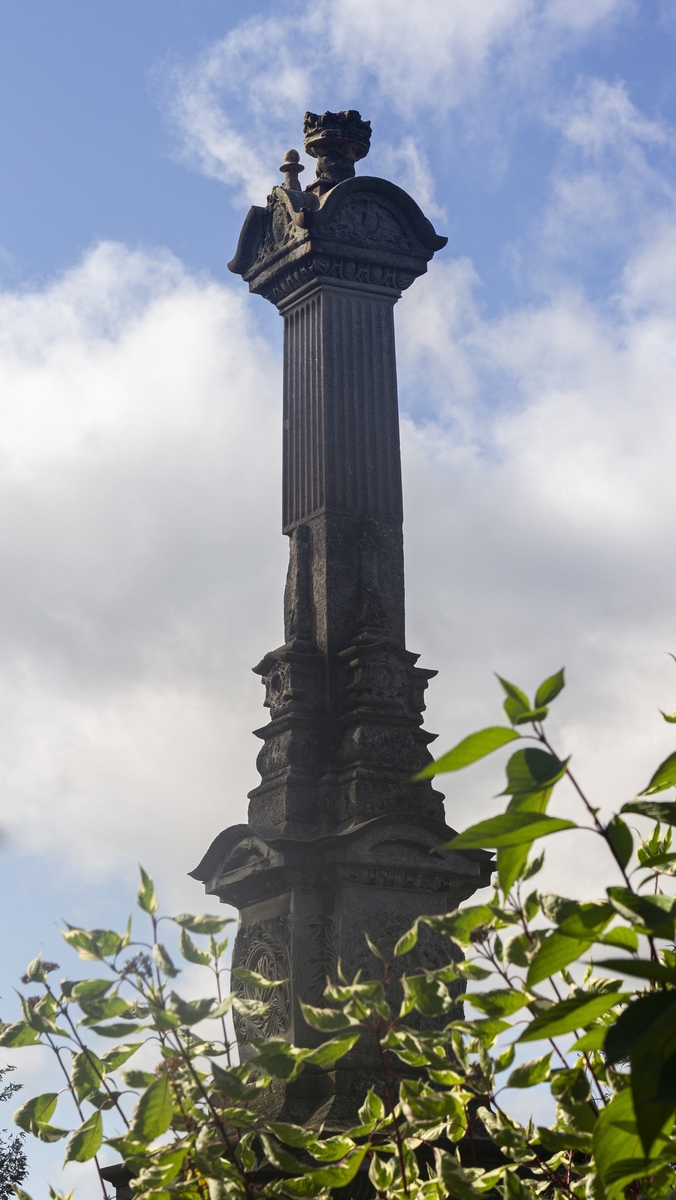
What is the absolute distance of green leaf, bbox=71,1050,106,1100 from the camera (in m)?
3.08

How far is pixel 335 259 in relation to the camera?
938 centimetres

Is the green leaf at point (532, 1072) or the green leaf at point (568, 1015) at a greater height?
the green leaf at point (532, 1072)

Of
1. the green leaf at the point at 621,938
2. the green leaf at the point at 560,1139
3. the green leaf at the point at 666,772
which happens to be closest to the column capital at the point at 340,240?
the green leaf at the point at 560,1139

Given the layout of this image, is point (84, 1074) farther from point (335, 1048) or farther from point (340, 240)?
point (340, 240)

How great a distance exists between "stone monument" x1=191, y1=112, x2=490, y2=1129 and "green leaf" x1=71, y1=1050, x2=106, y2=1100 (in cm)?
436

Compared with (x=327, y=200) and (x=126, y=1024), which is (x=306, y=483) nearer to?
(x=327, y=200)

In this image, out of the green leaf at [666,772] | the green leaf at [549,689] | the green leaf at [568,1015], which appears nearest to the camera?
the green leaf at [568,1015]

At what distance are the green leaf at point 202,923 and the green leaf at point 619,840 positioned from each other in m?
1.12

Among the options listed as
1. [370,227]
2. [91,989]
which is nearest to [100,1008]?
[91,989]

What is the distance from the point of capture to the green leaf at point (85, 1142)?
2.89 m

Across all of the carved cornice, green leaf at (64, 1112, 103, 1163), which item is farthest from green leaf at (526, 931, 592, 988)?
the carved cornice

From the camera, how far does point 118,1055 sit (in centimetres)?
330

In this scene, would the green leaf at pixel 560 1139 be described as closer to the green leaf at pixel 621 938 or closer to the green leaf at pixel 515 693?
the green leaf at pixel 621 938

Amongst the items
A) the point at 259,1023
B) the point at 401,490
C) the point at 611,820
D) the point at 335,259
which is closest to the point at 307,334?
the point at 335,259
